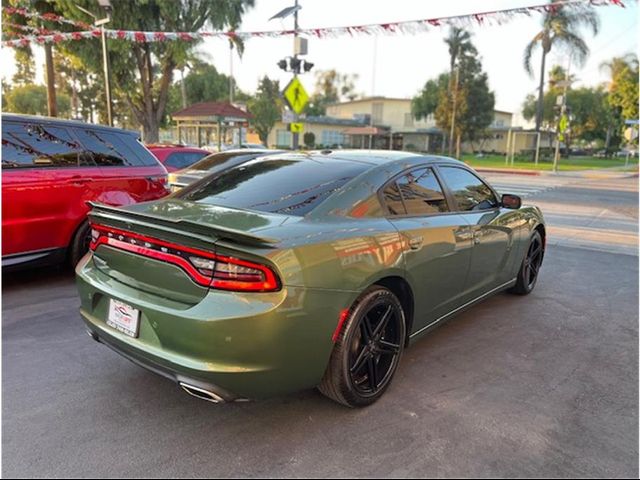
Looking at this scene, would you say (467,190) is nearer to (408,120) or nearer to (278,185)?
(278,185)

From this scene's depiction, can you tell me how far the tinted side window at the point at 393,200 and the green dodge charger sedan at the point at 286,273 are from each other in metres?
0.01

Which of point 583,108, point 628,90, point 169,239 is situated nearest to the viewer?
point 169,239

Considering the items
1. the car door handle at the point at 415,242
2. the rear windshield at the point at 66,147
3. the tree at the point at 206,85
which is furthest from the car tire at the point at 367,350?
the tree at the point at 206,85

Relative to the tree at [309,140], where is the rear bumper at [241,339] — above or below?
below

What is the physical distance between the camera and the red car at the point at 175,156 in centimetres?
970

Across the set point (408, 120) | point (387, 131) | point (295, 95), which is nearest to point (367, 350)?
point (295, 95)

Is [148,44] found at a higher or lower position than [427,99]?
lower

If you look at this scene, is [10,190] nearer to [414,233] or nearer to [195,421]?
[195,421]

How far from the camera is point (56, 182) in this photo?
5.04 m

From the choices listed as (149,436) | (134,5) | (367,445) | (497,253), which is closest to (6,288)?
(149,436)

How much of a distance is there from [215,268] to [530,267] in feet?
13.3

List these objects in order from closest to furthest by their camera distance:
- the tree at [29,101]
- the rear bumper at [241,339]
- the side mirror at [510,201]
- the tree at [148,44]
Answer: the rear bumper at [241,339], the side mirror at [510,201], the tree at [148,44], the tree at [29,101]

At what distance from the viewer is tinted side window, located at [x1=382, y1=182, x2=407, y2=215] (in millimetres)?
3252

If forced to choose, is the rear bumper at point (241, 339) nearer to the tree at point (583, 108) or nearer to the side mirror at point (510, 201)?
the side mirror at point (510, 201)
